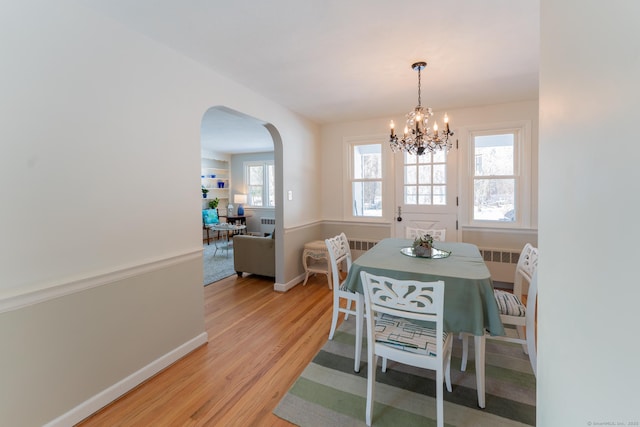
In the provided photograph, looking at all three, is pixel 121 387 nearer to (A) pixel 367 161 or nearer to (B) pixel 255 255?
(B) pixel 255 255

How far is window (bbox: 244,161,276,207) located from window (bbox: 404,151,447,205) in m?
4.75

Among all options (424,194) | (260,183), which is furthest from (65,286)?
(260,183)

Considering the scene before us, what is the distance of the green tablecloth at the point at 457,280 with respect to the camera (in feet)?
5.70

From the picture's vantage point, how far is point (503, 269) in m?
3.83

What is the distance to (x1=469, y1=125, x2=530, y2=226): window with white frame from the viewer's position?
3.77m

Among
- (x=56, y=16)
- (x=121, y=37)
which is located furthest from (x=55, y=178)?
(x=121, y=37)

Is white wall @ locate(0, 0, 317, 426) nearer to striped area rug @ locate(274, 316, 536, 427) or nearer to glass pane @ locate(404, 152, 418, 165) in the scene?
striped area rug @ locate(274, 316, 536, 427)

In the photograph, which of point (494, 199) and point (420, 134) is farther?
point (494, 199)

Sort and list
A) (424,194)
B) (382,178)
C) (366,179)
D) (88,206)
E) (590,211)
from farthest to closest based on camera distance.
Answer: (366,179) → (382,178) → (424,194) → (88,206) → (590,211)

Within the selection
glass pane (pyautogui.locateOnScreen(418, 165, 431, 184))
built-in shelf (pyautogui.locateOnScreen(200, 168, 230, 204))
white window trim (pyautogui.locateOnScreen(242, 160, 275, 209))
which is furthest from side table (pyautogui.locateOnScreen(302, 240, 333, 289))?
built-in shelf (pyautogui.locateOnScreen(200, 168, 230, 204))

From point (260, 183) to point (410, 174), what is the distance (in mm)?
5158

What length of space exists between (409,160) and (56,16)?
3.94 m

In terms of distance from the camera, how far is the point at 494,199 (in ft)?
12.9

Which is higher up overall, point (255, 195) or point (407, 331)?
point (255, 195)
